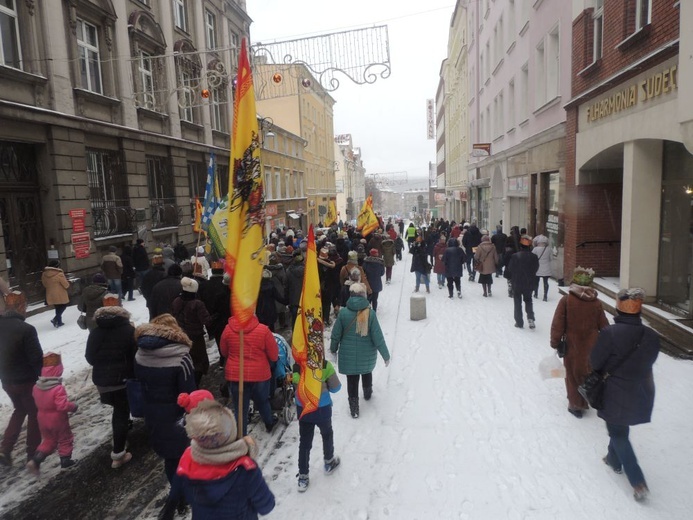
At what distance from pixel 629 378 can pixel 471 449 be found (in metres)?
1.73

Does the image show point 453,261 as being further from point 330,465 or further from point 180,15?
point 180,15

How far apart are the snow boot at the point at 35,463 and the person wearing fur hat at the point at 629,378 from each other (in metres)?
5.48

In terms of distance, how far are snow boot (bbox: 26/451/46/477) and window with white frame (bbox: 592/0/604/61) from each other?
1221cm

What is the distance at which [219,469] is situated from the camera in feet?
8.96

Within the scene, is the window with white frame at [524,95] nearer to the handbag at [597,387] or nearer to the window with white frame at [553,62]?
the window with white frame at [553,62]

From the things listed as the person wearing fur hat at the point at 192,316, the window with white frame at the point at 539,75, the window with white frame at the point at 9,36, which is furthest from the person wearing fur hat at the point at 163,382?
the window with white frame at the point at 539,75

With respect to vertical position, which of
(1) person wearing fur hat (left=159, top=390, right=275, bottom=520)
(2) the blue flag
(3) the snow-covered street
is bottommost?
(3) the snow-covered street

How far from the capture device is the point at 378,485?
451 cm

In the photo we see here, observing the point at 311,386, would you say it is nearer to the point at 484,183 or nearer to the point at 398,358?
the point at 398,358

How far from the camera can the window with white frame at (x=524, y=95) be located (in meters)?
17.6

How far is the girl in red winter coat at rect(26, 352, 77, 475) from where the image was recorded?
4.79 metres

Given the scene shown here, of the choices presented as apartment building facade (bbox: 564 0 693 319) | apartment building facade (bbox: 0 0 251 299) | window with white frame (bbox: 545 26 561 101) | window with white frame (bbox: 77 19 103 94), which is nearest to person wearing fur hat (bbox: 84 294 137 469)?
apartment building facade (bbox: 564 0 693 319)

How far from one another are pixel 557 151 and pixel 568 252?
3.04m

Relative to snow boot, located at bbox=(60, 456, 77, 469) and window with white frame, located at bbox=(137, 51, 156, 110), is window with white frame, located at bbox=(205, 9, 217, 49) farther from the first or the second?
snow boot, located at bbox=(60, 456, 77, 469)
